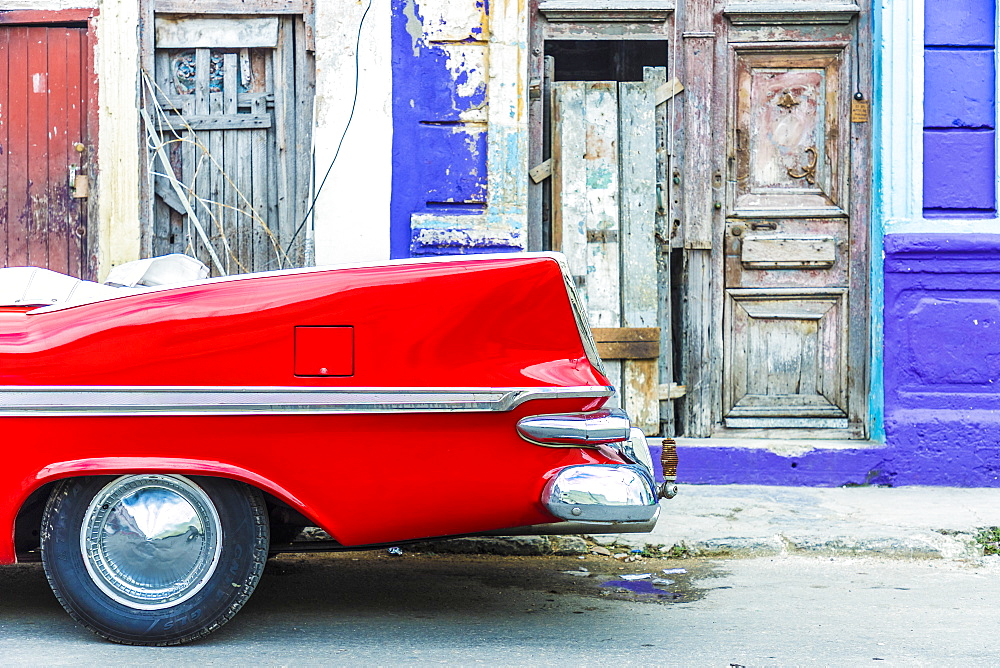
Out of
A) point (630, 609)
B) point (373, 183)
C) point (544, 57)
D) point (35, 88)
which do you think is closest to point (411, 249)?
point (373, 183)

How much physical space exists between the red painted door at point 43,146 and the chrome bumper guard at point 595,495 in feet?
14.4

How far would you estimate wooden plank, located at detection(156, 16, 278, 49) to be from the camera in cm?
666

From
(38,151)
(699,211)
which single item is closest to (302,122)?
(38,151)

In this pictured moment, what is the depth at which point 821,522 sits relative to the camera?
5527 mm

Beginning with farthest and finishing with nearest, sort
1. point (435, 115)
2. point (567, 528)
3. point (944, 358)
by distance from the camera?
point (435, 115), point (944, 358), point (567, 528)

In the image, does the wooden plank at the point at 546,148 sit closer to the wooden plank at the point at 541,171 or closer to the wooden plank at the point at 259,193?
the wooden plank at the point at 541,171

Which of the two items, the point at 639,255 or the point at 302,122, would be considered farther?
the point at 302,122

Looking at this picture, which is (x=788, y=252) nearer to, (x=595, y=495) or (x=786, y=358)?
(x=786, y=358)

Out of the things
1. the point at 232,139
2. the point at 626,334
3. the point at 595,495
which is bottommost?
the point at 595,495

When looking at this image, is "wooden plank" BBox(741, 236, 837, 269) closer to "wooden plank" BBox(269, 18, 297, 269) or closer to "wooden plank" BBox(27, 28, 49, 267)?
"wooden plank" BBox(269, 18, 297, 269)

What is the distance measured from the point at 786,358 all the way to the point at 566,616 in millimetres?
3243

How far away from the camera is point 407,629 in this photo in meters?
Result: 3.80

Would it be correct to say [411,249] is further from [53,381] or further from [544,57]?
[53,381]

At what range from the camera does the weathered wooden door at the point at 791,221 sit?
6.69m
